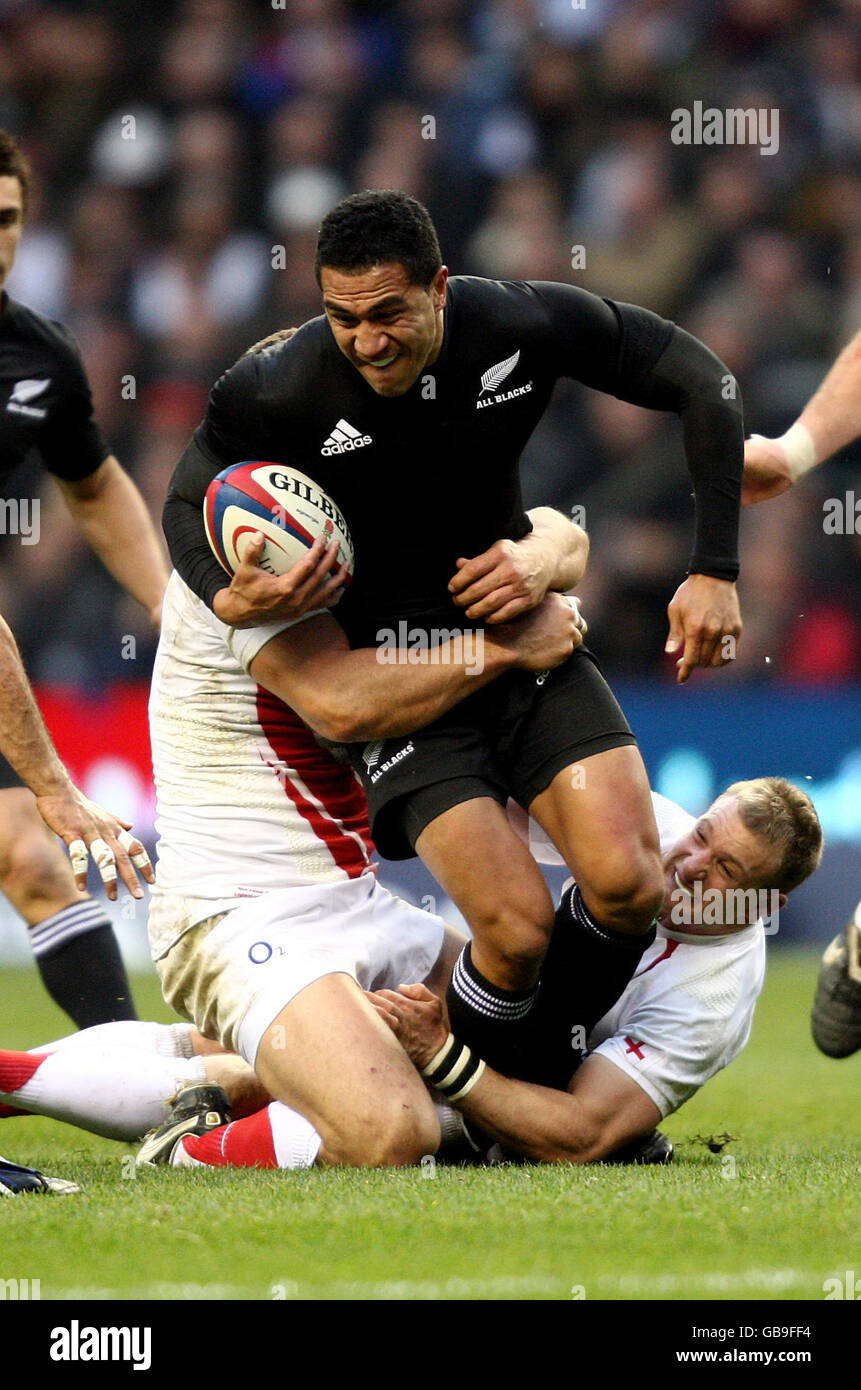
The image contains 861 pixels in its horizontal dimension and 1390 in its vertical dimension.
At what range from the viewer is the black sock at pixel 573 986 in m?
4.49

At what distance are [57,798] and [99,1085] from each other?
2.73 feet

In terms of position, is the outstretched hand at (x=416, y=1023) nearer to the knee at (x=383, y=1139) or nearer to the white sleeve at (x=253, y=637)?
the knee at (x=383, y=1139)

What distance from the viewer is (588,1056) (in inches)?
182

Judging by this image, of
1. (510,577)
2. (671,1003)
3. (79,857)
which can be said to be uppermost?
(510,577)

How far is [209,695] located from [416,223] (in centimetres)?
138

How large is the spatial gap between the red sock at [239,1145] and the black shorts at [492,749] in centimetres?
75

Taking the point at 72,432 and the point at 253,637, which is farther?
the point at 72,432

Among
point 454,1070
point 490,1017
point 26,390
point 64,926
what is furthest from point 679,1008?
point 26,390

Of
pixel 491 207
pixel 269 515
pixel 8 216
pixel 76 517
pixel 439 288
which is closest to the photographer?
pixel 269 515

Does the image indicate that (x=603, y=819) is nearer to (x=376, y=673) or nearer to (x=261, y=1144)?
(x=376, y=673)

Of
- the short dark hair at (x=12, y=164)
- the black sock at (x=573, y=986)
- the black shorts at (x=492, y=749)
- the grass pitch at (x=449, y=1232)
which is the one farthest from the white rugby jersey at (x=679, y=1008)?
the short dark hair at (x=12, y=164)

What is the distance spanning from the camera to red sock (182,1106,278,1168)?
4.36 meters

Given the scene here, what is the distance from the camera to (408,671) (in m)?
4.53

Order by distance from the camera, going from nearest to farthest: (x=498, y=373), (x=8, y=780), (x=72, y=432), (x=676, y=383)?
(x=498, y=373), (x=676, y=383), (x=8, y=780), (x=72, y=432)
